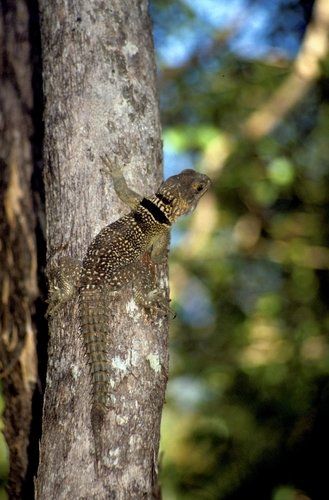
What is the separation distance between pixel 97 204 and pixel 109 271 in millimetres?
493

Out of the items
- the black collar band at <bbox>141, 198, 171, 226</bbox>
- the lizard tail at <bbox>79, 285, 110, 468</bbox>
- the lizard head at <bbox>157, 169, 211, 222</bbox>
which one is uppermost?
the lizard head at <bbox>157, 169, 211, 222</bbox>

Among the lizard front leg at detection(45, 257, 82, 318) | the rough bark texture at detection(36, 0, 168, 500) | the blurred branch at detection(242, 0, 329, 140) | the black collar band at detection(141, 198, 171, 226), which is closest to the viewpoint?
the rough bark texture at detection(36, 0, 168, 500)

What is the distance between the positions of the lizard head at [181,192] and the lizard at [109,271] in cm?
1

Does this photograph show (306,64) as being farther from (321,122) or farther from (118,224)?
(118,224)

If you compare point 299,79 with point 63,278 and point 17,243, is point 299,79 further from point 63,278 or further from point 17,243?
point 63,278

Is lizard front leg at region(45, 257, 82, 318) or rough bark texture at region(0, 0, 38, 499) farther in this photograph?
rough bark texture at region(0, 0, 38, 499)

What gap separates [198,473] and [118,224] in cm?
338

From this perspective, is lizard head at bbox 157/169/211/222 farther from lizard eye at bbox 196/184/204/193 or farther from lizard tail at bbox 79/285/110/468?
lizard tail at bbox 79/285/110/468

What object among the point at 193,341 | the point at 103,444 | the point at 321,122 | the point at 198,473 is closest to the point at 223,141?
the point at 321,122

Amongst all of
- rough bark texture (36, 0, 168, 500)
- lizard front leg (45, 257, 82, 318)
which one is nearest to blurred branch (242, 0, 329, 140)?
rough bark texture (36, 0, 168, 500)

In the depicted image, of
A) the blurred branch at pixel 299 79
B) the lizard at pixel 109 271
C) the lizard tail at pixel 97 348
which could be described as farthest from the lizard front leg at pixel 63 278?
the blurred branch at pixel 299 79

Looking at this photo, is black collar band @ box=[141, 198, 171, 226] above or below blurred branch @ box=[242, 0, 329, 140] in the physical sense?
below

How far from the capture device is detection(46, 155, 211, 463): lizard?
8.79 ft

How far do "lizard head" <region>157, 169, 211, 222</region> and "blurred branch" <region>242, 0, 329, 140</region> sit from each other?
2584 mm
